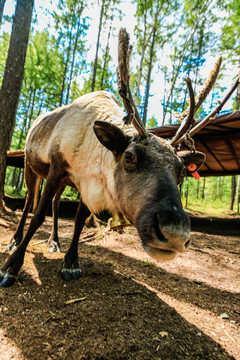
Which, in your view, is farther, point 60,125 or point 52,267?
point 60,125

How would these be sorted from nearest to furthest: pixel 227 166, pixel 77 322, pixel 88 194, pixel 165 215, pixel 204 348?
pixel 165 215 → pixel 204 348 → pixel 77 322 → pixel 88 194 → pixel 227 166

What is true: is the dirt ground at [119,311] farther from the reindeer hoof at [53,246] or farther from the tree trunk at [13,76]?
the tree trunk at [13,76]

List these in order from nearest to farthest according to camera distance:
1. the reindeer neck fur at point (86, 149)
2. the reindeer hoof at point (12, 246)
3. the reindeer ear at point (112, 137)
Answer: the reindeer ear at point (112, 137) < the reindeer neck fur at point (86, 149) < the reindeer hoof at point (12, 246)

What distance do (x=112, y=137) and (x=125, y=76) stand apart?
2.24 ft

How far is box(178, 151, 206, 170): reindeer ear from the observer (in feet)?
9.48

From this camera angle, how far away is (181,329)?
2047mm

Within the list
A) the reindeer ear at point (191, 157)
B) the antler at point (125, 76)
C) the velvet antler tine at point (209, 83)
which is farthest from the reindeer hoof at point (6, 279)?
the velvet antler tine at point (209, 83)

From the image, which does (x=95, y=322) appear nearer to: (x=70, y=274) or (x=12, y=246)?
(x=70, y=274)

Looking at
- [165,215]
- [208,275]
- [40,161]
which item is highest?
[40,161]

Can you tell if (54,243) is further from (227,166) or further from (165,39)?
(165,39)

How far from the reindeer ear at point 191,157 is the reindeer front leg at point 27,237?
189 centimetres

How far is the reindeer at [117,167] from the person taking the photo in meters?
1.73

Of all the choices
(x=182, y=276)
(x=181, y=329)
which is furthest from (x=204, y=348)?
(x=182, y=276)

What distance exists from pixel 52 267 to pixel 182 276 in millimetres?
2197
